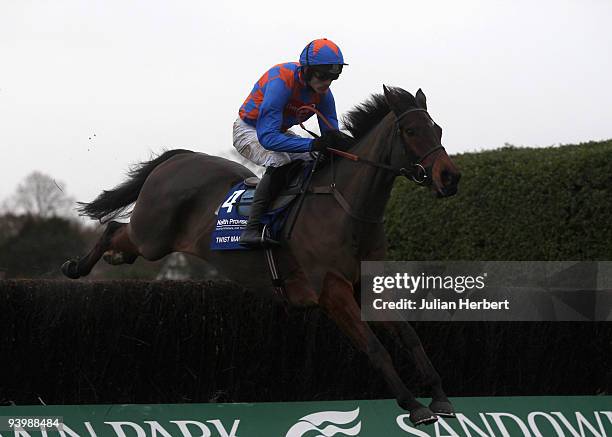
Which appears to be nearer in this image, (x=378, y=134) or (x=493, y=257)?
(x=378, y=134)

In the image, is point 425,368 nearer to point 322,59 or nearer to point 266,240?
point 266,240

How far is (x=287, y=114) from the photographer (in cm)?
691

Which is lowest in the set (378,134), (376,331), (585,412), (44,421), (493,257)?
(44,421)

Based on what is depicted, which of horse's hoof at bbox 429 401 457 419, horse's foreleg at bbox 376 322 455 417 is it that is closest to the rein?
horse's foreleg at bbox 376 322 455 417

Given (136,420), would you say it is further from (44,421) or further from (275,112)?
(275,112)

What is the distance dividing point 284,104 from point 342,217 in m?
0.90

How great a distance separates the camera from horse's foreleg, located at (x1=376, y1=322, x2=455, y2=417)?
19.3 feet

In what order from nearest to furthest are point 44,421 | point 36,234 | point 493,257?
point 44,421 < point 493,257 < point 36,234

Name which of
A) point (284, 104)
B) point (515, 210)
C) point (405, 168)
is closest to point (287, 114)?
point (284, 104)

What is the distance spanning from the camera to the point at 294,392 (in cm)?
798

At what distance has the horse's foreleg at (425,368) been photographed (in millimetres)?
5891

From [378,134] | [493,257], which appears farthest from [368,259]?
[493,257]

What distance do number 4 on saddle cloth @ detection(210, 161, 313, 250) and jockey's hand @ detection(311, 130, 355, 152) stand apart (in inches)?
9.6

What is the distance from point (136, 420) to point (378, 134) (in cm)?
279
